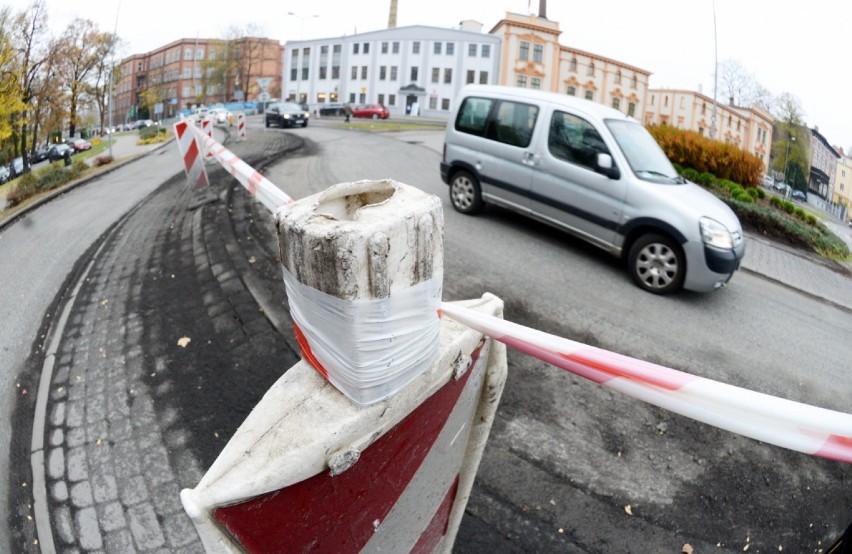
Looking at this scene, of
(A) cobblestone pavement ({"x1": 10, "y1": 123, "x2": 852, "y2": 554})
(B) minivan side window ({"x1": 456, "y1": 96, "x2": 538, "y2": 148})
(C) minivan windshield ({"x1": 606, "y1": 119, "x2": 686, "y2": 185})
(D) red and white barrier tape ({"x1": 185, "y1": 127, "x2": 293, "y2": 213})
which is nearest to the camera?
(A) cobblestone pavement ({"x1": 10, "y1": 123, "x2": 852, "y2": 554})

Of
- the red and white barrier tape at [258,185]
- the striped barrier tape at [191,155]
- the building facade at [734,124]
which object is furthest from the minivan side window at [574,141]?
the building facade at [734,124]

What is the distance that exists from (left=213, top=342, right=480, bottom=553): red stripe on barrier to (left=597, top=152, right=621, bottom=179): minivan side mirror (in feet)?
18.5

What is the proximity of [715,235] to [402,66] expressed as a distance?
7030cm

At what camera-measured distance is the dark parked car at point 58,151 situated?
6.68 meters

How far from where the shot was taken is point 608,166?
6875 mm

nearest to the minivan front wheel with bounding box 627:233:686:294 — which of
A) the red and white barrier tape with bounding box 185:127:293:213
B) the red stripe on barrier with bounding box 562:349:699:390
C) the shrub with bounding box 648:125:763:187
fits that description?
the red and white barrier tape with bounding box 185:127:293:213

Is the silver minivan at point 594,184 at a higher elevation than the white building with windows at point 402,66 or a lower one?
lower

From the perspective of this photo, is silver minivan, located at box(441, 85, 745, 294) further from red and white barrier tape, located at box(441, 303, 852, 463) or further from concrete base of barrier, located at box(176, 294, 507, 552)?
red and white barrier tape, located at box(441, 303, 852, 463)

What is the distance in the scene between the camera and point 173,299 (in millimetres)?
5730

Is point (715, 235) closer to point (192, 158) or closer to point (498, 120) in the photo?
point (498, 120)

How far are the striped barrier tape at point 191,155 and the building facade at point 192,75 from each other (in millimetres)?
1132

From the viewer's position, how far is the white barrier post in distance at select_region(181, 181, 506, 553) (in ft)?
4.59

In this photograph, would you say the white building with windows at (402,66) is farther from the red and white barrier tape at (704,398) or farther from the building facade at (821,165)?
the red and white barrier tape at (704,398)

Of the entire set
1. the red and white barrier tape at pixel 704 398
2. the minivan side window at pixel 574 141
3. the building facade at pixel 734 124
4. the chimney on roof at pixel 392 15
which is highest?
the chimney on roof at pixel 392 15
